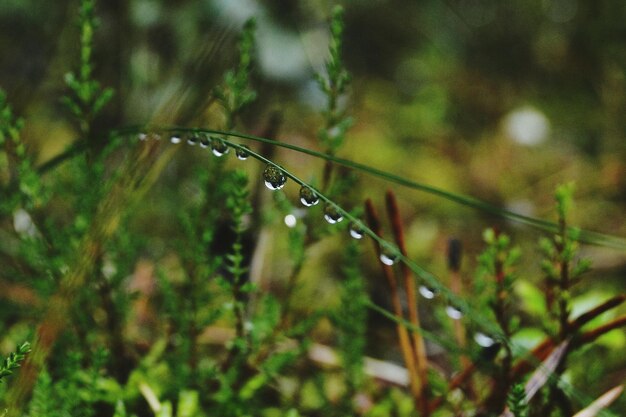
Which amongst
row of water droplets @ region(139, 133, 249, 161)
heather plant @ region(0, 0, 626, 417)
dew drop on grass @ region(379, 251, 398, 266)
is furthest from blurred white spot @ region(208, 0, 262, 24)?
dew drop on grass @ region(379, 251, 398, 266)

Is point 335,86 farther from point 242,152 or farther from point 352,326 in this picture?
point 352,326

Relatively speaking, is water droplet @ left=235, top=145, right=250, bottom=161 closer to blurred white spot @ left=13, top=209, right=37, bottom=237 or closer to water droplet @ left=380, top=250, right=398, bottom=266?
water droplet @ left=380, top=250, right=398, bottom=266

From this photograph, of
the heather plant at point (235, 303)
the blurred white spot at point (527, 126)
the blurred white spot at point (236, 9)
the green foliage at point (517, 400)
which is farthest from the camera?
the blurred white spot at point (527, 126)

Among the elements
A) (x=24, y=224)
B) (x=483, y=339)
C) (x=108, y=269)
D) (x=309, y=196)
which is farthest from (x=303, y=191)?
(x=24, y=224)

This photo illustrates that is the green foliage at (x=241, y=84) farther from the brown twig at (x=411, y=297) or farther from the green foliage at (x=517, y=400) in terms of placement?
the green foliage at (x=517, y=400)

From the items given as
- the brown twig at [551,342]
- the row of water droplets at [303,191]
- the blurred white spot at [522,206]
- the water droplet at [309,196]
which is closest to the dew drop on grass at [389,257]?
the row of water droplets at [303,191]

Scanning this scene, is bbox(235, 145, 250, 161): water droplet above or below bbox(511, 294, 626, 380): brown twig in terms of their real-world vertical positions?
above

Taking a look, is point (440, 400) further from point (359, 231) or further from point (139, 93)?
point (139, 93)
